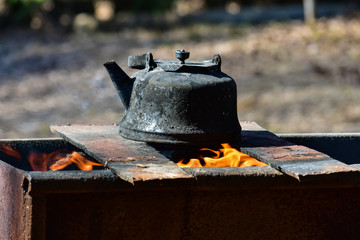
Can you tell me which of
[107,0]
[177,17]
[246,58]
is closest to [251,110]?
[246,58]

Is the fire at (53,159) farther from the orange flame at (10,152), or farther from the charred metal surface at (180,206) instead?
the charred metal surface at (180,206)

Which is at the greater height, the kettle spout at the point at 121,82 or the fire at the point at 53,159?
the kettle spout at the point at 121,82

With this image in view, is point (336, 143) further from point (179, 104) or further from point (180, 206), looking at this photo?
point (180, 206)

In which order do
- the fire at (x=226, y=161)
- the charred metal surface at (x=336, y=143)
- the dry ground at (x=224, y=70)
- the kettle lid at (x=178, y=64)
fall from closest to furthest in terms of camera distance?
the fire at (x=226, y=161), the kettle lid at (x=178, y=64), the charred metal surface at (x=336, y=143), the dry ground at (x=224, y=70)

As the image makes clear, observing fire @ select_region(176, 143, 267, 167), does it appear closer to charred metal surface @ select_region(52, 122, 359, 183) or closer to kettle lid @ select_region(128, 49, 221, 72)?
charred metal surface @ select_region(52, 122, 359, 183)

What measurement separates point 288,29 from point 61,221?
846 cm

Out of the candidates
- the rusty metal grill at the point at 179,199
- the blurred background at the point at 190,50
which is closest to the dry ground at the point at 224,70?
the blurred background at the point at 190,50

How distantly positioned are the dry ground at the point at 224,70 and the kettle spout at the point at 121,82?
10.5 feet

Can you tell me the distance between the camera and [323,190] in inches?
108

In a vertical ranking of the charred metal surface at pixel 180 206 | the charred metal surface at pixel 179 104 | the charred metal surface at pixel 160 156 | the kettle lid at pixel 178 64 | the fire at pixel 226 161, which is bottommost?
the charred metal surface at pixel 180 206

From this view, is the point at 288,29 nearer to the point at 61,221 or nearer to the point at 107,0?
the point at 107,0

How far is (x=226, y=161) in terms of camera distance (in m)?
2.90

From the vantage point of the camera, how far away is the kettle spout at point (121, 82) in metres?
3.07

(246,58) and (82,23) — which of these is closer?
(246,58)
